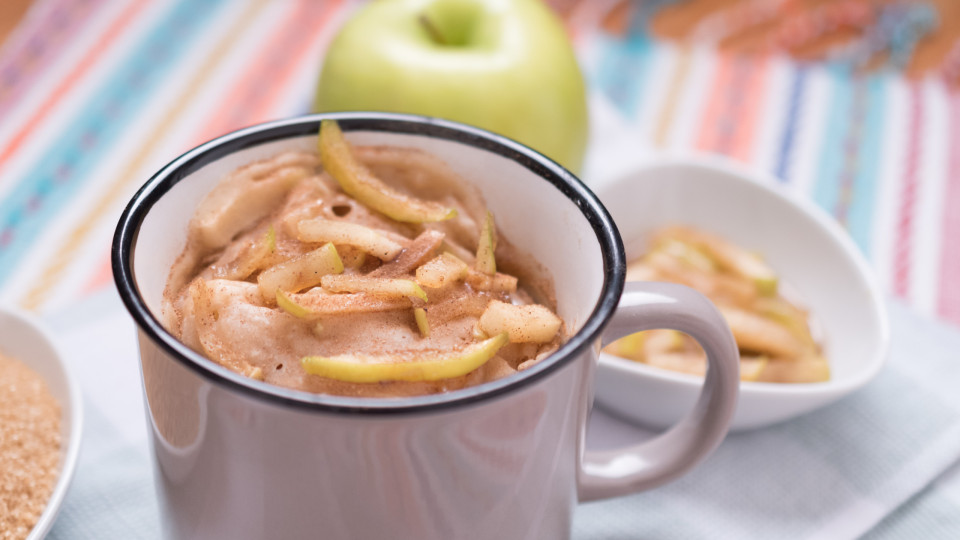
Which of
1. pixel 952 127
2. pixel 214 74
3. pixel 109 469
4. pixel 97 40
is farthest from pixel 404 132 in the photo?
pixel 952 127

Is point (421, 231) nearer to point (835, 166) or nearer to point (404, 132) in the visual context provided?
point (404, 132)

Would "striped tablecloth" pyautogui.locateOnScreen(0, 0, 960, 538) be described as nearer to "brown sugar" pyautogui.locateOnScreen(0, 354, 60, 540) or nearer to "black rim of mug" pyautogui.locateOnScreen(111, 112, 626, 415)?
"brown sugar" pyautogui.locateOnScreen(0, 354, 60, 540)

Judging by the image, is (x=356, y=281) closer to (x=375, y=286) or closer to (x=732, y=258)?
(x=375, y=286)

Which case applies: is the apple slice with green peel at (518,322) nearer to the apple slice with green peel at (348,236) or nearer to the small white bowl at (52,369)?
the apple slice with green peel at (348,236)

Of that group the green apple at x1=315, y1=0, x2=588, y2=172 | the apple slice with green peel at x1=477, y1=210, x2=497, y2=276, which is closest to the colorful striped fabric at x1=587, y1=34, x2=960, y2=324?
the green apple at x1=315, y1=0, x2=588, y2=172

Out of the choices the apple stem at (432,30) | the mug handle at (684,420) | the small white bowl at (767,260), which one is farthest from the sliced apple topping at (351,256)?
the apple stem at (432,30)

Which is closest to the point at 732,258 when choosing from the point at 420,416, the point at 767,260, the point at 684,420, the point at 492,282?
the point at 767,260
